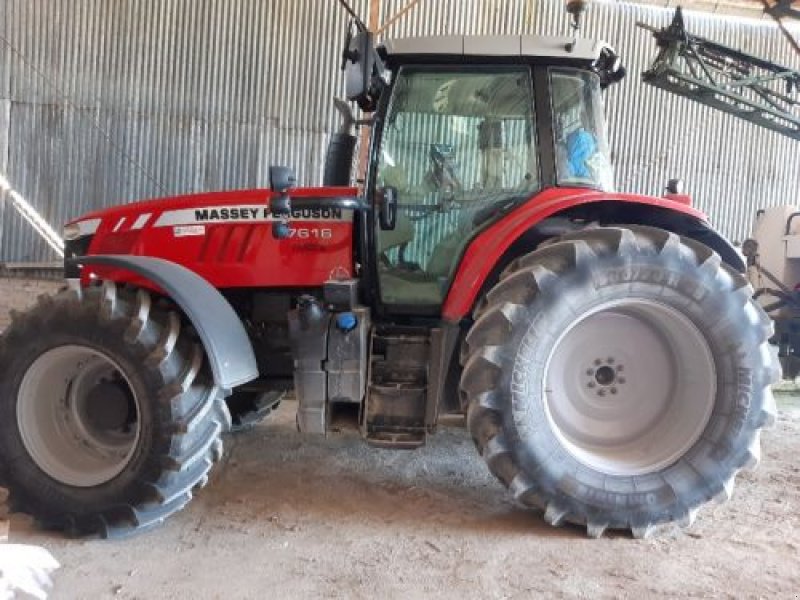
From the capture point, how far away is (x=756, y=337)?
283 cm

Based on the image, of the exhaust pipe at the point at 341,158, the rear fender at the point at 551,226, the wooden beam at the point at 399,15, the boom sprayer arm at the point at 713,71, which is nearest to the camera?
the rear fender at the point at 551,226

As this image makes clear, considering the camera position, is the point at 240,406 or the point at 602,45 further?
the point at 240,406

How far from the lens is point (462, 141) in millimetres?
3250

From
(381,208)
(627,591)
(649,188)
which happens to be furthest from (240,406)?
(649,188)

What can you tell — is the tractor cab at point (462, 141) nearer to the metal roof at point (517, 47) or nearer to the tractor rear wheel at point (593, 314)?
the metal roof at point (517, 47)

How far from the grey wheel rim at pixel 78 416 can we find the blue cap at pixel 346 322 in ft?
3.13

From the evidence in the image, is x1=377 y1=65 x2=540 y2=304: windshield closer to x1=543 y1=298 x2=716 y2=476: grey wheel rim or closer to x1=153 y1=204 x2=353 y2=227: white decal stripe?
x1=153 y1=204 x2=353 y2=227: white decal stripe

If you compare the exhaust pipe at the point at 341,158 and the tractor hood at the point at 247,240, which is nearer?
the tractor hood at the point at 247,240

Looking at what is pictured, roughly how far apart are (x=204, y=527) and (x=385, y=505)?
847 mm

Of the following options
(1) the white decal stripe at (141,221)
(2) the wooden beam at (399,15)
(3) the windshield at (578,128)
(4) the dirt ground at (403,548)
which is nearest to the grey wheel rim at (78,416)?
(4) the dirt ground at (403,548)

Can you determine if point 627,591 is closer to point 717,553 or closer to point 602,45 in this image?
point 717,553

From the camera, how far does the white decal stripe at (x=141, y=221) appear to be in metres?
3.51

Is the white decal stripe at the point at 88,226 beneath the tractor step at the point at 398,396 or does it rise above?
above

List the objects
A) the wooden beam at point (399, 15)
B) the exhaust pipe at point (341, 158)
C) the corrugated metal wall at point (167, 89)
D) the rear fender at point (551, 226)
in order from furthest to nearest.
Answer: the corrugated metal wall at point (167, 89) → the wooden beam at point (399, 15) → the exhaust pipe at point (341, 158) → the rear fender at point (551, 226)
